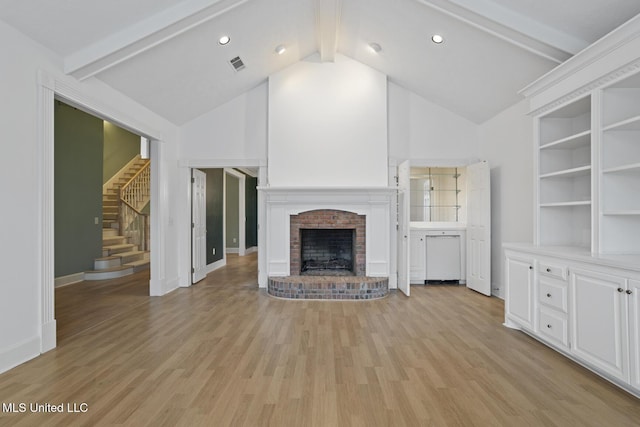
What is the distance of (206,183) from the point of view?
23.8 feet

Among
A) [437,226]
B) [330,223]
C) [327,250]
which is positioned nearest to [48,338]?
[330,223]

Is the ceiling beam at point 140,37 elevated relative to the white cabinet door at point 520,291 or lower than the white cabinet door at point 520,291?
elevated

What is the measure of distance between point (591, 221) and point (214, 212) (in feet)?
21.7

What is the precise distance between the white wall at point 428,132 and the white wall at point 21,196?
4657mm

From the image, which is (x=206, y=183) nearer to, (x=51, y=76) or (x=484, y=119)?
(x=51, y=76)

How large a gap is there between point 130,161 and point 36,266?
26.7ft

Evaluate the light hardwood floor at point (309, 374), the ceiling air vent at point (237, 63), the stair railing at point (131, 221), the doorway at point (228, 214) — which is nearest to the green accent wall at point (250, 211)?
the doorway at point (228, 214)

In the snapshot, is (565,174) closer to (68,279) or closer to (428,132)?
(428,132)

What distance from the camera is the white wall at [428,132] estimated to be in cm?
612

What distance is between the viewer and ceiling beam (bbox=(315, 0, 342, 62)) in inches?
178

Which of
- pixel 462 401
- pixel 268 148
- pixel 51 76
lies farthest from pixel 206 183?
pixel 462 401

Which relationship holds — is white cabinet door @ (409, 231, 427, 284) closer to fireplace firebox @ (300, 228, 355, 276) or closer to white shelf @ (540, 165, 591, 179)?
fireplace firebox @ (300, 228, 355, 276)

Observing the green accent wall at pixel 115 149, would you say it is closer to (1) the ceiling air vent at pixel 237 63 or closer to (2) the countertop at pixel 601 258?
(1) the ceiling air vent at pixel 237 63

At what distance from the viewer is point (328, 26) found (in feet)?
16.1
